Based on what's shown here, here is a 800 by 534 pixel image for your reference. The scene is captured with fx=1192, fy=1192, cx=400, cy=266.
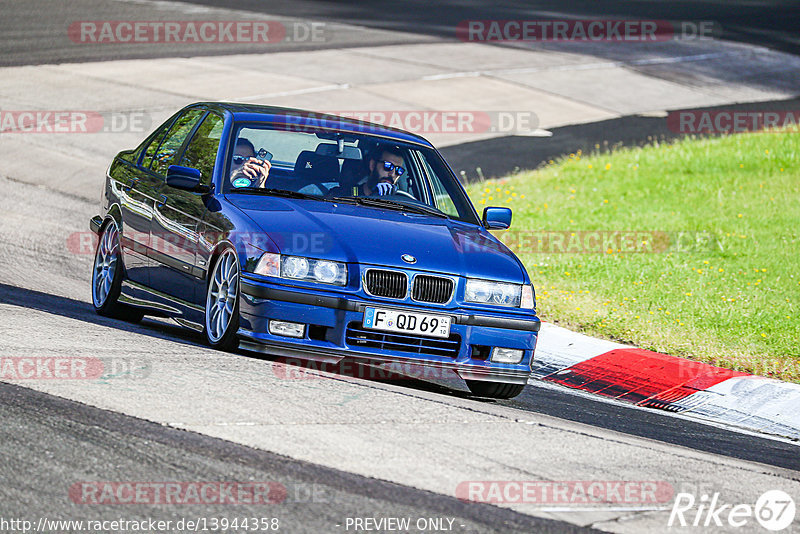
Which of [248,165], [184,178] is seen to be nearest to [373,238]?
[248,165]

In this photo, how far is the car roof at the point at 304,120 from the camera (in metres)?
8.19

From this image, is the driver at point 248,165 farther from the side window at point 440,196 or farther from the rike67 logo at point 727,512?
the rike67 logo at point 727,512

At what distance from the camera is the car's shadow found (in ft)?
23.9

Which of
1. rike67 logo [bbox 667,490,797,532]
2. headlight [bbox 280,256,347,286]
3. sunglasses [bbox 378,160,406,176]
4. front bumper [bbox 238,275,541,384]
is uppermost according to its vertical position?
sunglasses [bbox 378,160,406,176]

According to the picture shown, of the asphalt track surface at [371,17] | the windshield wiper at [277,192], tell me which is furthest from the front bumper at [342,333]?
the asphalt track surface at [371,17]

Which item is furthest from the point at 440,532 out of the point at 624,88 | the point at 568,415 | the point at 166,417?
the point at 624,88

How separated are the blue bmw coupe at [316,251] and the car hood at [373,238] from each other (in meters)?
0.01

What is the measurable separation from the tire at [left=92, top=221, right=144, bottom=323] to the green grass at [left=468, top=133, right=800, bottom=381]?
3.70 metres

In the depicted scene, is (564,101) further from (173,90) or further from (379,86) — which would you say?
(173,90)

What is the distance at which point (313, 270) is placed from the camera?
22.5 feet

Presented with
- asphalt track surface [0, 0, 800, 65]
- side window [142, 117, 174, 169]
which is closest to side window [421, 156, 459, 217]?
side window [142, 117, 174, 169]

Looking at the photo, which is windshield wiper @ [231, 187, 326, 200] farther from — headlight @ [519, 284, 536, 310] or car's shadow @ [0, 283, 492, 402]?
headlight @ [519, 284, 536, 310]

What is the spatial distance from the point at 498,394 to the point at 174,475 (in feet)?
10.5

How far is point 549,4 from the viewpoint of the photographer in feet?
127
